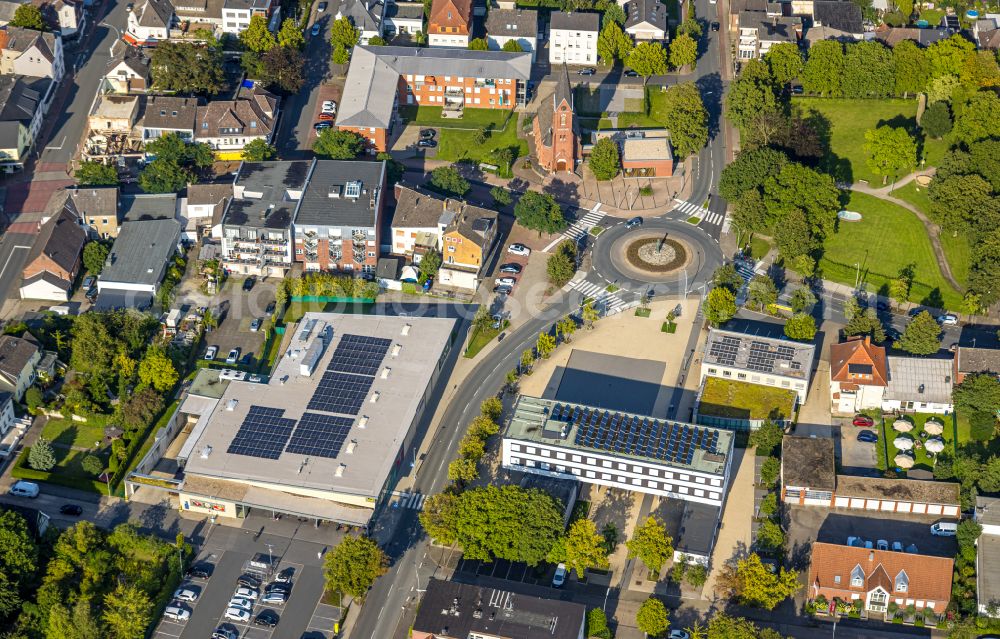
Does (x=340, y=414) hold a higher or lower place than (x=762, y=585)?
higher

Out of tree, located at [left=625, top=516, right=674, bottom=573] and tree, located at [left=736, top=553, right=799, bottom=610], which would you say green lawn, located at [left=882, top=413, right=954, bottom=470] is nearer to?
tree, located at [left=736, top=553, right=799, bottom=610]

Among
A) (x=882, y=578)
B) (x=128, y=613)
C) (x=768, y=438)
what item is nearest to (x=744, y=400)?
(x=768, y=438)


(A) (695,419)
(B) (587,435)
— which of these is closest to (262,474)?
(B) (587,435)

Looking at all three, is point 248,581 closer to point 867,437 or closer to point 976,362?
point 867,437

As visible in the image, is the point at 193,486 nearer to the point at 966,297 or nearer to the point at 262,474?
the point at 262,474

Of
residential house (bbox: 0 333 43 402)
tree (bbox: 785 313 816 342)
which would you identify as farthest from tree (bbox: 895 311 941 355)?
residential house (bbox: 0 333 43 402)

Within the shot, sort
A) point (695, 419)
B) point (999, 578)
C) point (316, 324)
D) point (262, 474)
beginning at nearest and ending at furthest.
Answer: point (999, 578)
point (262, 474)
point (695, 419)
point (316, 324)

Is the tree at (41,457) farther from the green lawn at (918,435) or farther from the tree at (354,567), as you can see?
the green lawn at (918,435)
